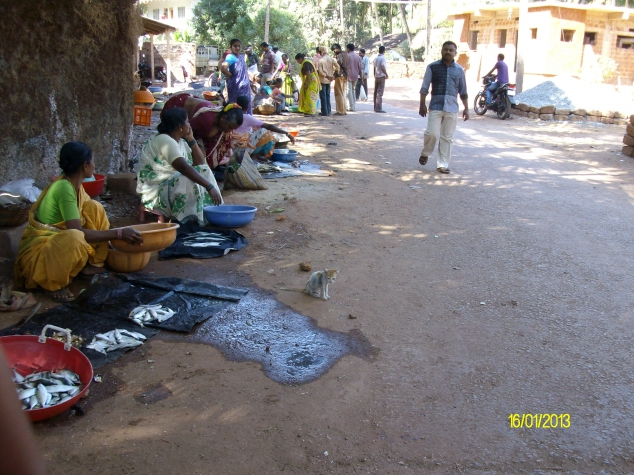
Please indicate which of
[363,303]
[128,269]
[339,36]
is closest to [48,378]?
[128,269]

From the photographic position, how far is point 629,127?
31.8ft

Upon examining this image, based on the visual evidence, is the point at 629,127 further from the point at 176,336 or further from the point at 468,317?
the point at 176,336

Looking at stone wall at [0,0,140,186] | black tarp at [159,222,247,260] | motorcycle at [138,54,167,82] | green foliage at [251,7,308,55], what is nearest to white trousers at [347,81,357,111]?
stone wall at [0,0,140,186]

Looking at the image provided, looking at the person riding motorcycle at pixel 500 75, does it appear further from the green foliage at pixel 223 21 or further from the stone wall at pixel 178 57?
the stone wall at pixel 178 57

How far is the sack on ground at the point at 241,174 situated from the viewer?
6.44 m

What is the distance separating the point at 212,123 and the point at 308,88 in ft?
28.7

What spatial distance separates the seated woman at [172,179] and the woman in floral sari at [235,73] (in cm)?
527

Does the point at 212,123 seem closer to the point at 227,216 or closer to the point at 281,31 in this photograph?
the point at 227,216

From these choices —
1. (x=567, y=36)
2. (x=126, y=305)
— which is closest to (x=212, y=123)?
(x=126, y=305)

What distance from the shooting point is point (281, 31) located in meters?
26.9

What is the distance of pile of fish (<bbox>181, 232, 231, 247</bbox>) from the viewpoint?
4.71 m

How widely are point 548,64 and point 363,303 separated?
71.6 ft

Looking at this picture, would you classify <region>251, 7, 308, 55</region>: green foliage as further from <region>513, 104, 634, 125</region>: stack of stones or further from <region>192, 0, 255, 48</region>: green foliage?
<region>513, 104, 634, 125</region>: stack of stones

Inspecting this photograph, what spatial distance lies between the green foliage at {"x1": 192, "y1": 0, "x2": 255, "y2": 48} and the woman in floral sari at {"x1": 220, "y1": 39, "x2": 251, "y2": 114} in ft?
59.5
